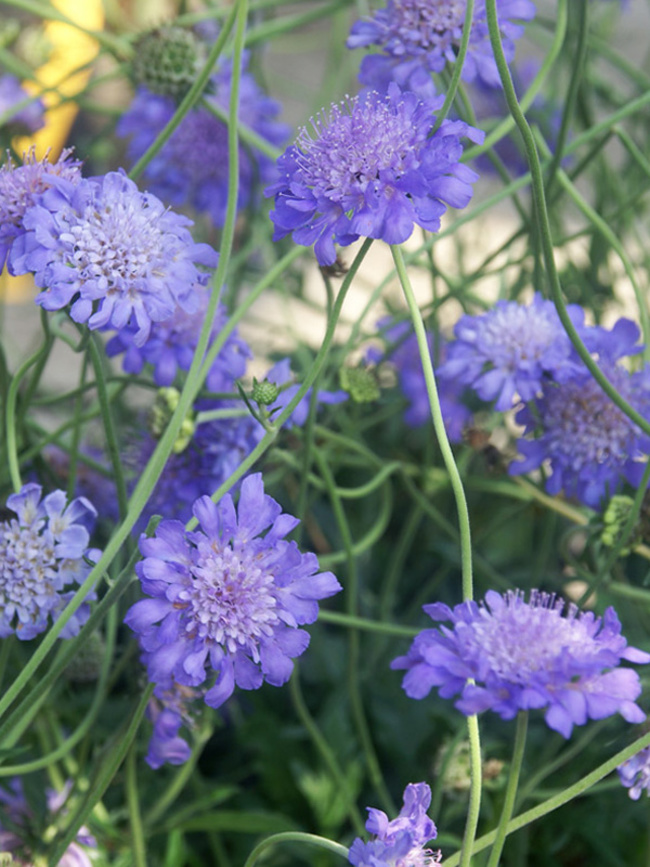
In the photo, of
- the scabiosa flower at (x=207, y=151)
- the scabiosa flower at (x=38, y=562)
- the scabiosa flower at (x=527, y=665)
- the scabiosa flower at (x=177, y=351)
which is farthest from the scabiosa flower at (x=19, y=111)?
the scabiosa flower at (x=527, y=665)

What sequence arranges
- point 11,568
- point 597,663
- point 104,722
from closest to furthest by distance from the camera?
point 597,663 < point 11,568 < point 104,722

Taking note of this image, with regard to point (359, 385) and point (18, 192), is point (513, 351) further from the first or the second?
point (18, 192)

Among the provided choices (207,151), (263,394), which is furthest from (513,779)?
(207,151)

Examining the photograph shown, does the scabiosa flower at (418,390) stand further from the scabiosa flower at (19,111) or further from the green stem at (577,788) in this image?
the green stem at (577,788)

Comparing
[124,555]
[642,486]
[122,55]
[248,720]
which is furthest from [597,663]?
[122,55]

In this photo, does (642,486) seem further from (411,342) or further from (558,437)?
(411,342)

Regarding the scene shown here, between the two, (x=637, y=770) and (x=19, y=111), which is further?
(x=19, y=111)

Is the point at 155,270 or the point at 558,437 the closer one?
the point at 155,270
